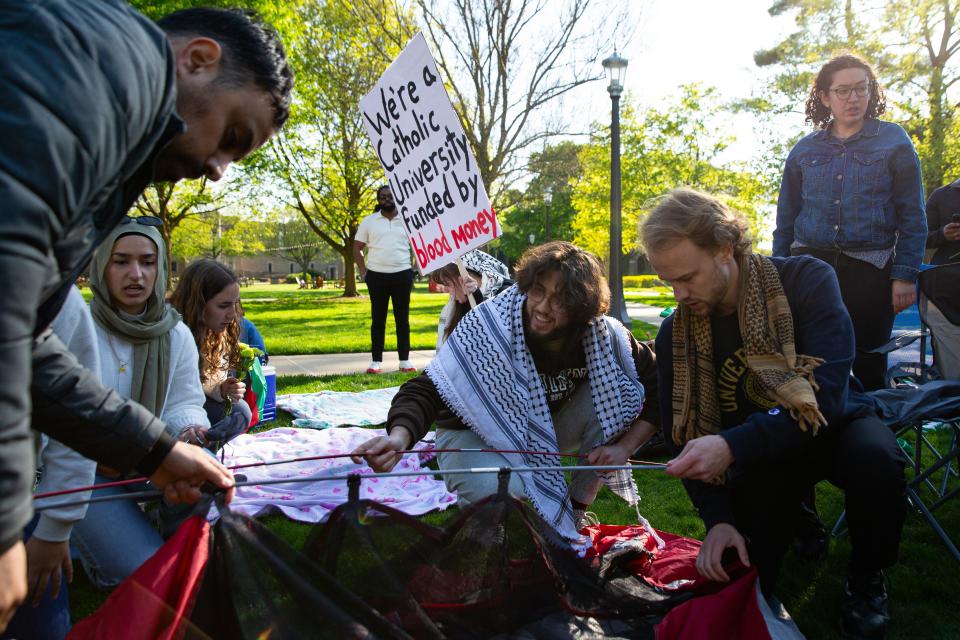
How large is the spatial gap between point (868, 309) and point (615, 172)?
360 inches

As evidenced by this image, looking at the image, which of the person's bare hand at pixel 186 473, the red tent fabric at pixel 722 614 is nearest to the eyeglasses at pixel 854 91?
the red tent fabric at pixel 722 614

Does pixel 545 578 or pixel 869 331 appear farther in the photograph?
pixel 869 331

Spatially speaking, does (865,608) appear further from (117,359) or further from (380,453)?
(117,359)

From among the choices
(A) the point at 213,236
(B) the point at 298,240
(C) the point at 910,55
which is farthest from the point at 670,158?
(B) the point at 298,240

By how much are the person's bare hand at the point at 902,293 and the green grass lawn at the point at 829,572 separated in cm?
101

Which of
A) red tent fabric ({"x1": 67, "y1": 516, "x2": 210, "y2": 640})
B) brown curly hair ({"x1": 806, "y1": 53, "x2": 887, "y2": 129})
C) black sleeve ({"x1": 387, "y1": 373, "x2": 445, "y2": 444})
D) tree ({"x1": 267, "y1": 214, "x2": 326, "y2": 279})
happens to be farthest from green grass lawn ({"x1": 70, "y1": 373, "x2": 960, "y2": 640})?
tree ({"x1": 267, "y1": 214, "x2": 326, "y2": 279})

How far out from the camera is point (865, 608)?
7.56 ft

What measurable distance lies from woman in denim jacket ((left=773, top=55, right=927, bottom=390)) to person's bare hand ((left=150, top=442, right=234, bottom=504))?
10.4 feet

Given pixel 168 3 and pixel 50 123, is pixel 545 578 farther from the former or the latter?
pixel 168 3

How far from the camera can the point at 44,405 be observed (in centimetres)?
124

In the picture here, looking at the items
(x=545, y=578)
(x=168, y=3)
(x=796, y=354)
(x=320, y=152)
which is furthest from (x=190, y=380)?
(x=320, y=152)

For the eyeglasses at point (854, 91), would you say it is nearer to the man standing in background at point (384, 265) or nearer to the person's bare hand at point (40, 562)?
the person's bare hand at point (40, 562)

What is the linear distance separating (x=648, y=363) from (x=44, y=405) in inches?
91.1

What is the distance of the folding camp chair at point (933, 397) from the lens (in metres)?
2.66
